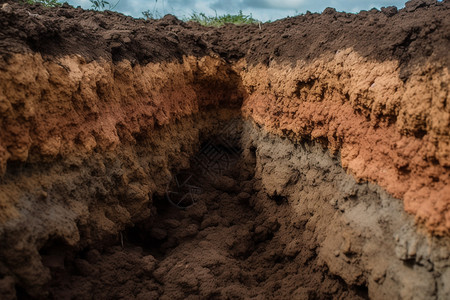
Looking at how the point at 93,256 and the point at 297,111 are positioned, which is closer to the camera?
the point at 93,256

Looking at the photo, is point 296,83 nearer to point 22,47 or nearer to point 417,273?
point 417,273

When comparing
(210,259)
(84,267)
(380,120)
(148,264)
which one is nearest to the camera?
(380,120)

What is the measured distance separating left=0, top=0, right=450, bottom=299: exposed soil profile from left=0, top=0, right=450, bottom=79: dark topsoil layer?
0.07 feet

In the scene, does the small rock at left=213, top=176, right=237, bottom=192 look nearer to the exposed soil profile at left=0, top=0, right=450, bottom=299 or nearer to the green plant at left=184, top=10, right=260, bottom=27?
the exposed soil profile at left=0, top=0, right=450, bottom=299

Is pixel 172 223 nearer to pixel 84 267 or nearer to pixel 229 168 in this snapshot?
pixel 84 267

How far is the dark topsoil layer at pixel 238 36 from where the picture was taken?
3045 millimetres

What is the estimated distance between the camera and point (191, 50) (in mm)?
5180

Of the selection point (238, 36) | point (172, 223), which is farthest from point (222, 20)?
point (172, 223)

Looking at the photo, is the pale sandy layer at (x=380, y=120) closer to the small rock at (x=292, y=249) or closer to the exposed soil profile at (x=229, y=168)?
the exposed soil profile at (x=229, y=168)

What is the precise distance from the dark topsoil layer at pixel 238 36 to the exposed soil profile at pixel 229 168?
2 centimetres

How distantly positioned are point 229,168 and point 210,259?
1889 mm

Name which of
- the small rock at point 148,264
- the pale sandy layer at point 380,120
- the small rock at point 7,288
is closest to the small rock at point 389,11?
the pale sandy layer at point 380,120

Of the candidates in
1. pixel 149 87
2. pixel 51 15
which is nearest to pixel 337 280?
pixel 149 87

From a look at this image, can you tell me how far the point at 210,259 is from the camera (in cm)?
378
